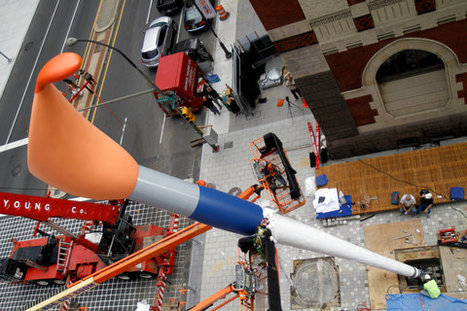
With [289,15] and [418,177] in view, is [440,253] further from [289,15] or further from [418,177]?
[289,15]

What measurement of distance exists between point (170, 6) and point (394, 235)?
2236cm

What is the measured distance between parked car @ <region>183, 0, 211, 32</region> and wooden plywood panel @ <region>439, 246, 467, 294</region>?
19803 millimetres

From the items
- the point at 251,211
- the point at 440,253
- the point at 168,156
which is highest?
the point at 168,156

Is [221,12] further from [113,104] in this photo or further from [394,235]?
[394,235]

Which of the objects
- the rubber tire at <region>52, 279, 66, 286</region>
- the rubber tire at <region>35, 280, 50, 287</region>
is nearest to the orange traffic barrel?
the rubber tire at <region>52, 279, 66, 286</region>

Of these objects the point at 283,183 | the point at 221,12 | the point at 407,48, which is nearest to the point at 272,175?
the point at 283,183

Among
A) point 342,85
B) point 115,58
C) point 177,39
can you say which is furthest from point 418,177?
point 115,58

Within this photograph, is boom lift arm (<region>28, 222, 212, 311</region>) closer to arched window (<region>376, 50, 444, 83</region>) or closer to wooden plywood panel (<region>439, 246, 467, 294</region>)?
arched window (<region>376, 50, 444, 83</region>)

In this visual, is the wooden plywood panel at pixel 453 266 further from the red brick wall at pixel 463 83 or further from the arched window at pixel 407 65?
the arched window at pixel 407 65

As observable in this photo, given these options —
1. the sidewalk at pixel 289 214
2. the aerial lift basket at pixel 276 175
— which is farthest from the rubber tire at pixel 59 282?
the aerial lift basket at pixel 276 175

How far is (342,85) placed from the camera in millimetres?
15516

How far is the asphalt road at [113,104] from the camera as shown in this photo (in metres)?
24.5

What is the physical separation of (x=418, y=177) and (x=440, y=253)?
10.5 ft

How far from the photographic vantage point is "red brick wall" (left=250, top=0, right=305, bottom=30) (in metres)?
12.6
